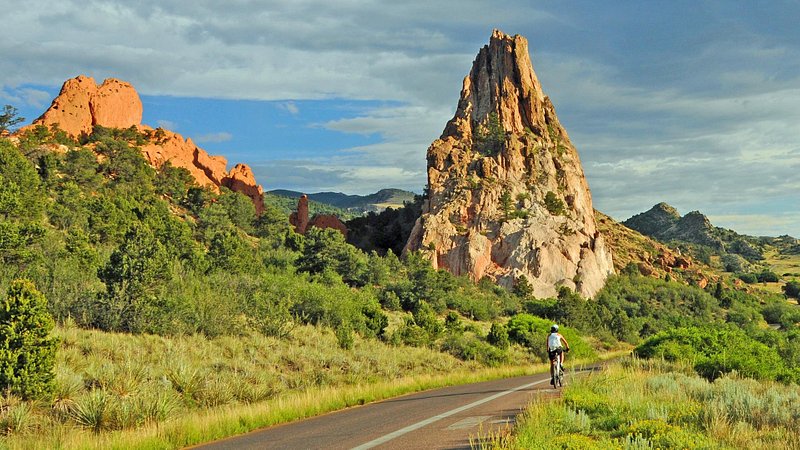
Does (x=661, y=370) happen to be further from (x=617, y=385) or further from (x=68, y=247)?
(x=68, y=247)

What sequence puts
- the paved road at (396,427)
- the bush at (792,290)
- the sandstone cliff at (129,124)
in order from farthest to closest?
1. the bush at (792,290)
2. the sandstone cliff at (129,124)
3. the paved road at (396,427)

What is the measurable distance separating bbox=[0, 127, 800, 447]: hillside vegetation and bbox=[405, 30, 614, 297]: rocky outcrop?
52.7 ft

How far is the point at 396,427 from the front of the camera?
1030 cm

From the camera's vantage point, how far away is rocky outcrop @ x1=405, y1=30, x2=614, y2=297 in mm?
93500

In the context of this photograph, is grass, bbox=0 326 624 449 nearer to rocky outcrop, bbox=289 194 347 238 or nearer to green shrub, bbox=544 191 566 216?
green shrub, bbox=544 191 566 216

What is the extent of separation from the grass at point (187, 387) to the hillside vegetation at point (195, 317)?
6cm

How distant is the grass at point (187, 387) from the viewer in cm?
1066

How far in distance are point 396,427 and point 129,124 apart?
11279 cm

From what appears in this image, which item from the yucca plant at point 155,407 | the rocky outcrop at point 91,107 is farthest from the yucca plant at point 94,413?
the rocky outcrop at point 91,107

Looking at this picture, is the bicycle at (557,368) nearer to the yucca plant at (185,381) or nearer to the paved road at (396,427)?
the paved road at (396,427)

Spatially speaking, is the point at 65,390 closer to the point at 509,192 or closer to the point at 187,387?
the point at 187,387

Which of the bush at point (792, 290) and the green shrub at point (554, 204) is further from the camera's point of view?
the bush at point (792, 290)

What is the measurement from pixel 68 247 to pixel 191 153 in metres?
77.5

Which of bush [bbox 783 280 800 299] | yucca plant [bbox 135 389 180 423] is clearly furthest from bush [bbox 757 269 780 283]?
yucca plant [bbox 135 389 180 423]
